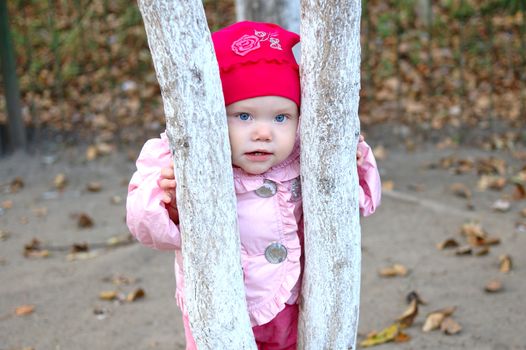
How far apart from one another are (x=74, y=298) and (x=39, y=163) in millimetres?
2860

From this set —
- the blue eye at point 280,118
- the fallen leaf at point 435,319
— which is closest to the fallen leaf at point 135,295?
the fallen leaf at point 435,319

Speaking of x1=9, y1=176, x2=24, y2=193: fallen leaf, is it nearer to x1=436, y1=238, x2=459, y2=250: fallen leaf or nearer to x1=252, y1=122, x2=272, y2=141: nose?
x1=436, y1=238, x2=459, y2=250: fallen leaf

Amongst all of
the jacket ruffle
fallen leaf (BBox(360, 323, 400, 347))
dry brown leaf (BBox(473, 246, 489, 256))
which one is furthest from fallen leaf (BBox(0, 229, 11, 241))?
the jacket ruffle

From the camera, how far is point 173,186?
215cm

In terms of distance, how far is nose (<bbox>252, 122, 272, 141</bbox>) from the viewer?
219cm

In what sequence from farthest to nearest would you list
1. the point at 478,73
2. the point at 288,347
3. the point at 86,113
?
the point at 478,73 < the point at 86,113 < the point at 288,347

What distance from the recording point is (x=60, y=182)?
6418mm

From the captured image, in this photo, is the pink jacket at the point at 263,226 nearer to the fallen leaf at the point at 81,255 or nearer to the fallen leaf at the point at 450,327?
the fallen leaf at the point at 450,327

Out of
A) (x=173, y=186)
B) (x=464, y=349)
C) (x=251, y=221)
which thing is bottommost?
(x=464, y=349)

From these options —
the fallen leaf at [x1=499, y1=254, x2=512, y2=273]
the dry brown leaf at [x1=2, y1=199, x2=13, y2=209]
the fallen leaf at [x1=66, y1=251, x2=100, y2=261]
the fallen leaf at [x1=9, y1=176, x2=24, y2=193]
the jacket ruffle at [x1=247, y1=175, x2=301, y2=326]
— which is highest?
the jacket ruffle at [x1=247, y1=175, x2=301, y2=326]

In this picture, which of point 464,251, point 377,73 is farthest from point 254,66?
point 377,73

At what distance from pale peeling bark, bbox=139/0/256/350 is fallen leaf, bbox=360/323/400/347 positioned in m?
1.57

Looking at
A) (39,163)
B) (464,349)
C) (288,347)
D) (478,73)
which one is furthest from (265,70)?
(478,73)

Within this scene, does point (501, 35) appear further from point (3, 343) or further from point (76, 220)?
point (3, 343)
